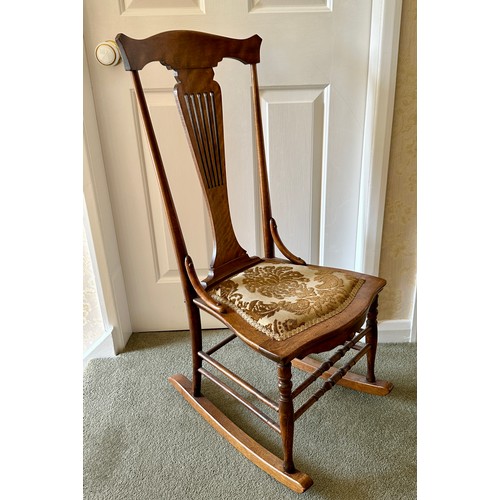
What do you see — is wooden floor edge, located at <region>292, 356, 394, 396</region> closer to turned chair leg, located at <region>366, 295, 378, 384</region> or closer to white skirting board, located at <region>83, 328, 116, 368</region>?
turned chair leg, located at <region>366, 295, 378, 384</region>

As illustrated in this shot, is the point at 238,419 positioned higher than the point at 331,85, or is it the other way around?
the point at 331,85

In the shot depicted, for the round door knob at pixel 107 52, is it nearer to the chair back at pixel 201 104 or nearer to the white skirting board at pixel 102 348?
the chair back at pixel 201 104

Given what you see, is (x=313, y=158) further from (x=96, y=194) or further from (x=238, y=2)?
(x=96, y=194)

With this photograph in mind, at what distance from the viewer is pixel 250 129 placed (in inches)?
51.9

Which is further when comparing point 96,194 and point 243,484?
point 96,194

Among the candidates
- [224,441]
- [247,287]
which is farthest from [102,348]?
[247,287]

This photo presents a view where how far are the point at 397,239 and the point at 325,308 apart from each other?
0.56 meters

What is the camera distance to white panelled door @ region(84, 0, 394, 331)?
3.90 ft

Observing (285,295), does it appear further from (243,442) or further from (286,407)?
(243,442)

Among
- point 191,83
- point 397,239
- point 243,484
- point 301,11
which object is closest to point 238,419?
point 243,484

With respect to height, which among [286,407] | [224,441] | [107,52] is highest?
[107,52]

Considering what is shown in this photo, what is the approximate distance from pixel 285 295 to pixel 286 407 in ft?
0.88
